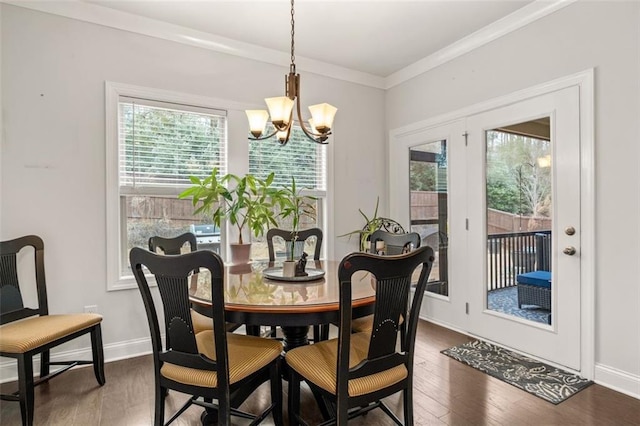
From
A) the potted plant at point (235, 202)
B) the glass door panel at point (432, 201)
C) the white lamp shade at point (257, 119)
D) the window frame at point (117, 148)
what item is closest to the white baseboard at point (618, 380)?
the glass door panel at point (432, 201)

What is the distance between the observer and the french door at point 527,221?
8.39 feet

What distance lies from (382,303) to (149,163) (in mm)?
2461

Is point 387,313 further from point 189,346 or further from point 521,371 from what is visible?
point 521,371

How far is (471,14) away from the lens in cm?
288

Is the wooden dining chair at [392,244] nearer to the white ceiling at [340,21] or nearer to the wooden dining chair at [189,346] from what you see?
the wooden dining chair at [189,346]

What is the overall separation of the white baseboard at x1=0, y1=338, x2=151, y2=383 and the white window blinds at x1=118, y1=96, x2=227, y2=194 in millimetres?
1282

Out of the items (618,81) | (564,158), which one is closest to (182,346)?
(564,158)

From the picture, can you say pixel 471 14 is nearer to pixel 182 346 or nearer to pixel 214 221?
pixel 214 221

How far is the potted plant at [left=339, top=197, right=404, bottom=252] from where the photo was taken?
3.86 metres

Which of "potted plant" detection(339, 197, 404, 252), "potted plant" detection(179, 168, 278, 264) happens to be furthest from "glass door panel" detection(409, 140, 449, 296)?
"potted plant" detection(179, 168, 278, 264)

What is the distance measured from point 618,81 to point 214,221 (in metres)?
3.16

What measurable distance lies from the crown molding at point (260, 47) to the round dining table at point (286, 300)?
222 cm

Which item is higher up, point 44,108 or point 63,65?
point 63,65

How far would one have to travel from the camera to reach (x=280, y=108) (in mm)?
2168
